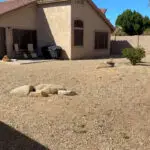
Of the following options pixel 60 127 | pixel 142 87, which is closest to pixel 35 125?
pixel 60 127

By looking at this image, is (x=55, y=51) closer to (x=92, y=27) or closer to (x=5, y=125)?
(x=92, y=27)

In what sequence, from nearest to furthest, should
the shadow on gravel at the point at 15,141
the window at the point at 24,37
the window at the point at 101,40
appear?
1. the shadow on gravel at the point at 15,141
2. the window at the point at 24,37
3. the window at the point at 101,40

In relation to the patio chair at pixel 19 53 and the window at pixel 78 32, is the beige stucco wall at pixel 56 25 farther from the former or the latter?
the patio chair at pixel 19 53

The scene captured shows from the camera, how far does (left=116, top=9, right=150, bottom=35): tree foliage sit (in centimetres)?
4991

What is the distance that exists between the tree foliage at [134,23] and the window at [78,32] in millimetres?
26908

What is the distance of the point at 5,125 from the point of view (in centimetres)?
620

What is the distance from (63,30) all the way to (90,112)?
1665 cm

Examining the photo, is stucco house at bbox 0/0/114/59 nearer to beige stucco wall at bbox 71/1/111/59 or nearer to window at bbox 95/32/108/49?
beige stucco wall at bbox 71/1/111/59

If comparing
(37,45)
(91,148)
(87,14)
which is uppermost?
(87,14)

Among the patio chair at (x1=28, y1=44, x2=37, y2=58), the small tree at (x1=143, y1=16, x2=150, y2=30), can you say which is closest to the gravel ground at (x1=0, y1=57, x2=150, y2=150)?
the patio chair at (x1=28, y1=44, x2=37, y2=58)

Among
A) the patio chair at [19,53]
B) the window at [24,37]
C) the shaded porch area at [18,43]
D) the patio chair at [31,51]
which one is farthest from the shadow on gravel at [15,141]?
the window at [24,37]

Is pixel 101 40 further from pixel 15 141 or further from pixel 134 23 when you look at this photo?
pixel 134 23

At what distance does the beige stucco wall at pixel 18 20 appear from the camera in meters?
22.2

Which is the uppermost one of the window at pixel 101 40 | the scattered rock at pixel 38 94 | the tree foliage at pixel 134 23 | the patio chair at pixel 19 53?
the tree foliage at pixel 134 23
